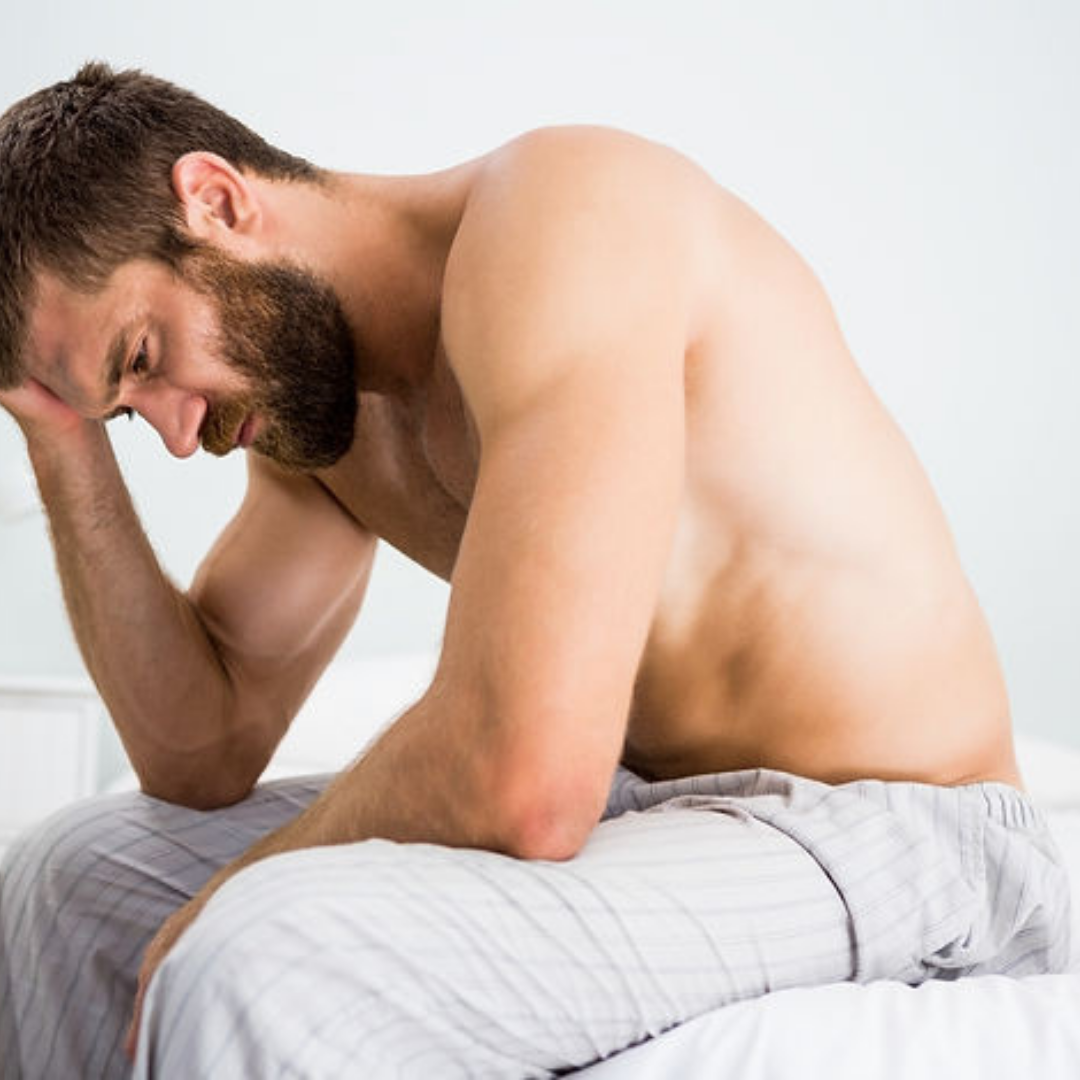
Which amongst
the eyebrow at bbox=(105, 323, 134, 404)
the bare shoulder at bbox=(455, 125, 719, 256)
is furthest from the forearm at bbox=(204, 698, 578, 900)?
the eyebrow at bbox=(105, 323, 134, 404)

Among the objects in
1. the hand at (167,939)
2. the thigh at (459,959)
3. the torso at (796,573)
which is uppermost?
the torso at (796,573)

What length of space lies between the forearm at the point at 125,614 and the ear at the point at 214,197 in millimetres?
284

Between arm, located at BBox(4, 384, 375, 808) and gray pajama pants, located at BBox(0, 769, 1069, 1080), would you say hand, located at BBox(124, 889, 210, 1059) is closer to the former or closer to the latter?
gray pajama pants, located at BBox(0, 769, 1069, 1080)

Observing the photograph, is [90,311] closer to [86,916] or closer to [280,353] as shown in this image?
[280,353]

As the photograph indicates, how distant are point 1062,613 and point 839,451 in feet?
5.79

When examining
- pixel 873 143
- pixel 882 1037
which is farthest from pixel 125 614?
pixel 873 143

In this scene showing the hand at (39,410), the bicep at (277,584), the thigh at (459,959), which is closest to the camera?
the thigh at (459,959)

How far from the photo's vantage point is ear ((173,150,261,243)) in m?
1.23

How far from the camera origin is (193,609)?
155cm

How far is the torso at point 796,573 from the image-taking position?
1127 millimetres

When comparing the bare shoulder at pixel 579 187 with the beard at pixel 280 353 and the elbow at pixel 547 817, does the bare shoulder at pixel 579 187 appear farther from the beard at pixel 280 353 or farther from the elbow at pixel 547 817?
the elbow at pixel 547 817

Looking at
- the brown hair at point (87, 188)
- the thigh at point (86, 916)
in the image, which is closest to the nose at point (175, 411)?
the brown hair at point (87, 188)

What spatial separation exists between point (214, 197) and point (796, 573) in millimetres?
534

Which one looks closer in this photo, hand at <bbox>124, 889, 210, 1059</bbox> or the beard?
hand at <bbox>124, 889, 210, 1059</bbox>
